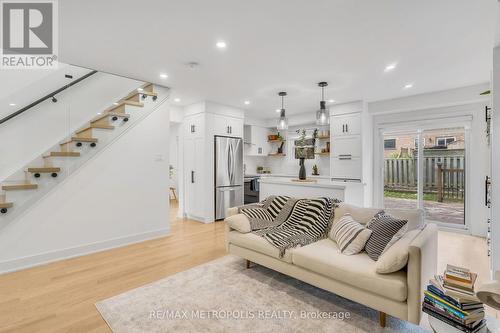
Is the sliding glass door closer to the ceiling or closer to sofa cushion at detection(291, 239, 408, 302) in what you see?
the ceiling

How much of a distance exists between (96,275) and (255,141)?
5044 millimetres

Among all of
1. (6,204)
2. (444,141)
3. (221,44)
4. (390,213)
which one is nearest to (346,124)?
(444,141)

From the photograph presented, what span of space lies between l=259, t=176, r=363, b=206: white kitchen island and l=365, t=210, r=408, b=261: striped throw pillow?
41.2 inches

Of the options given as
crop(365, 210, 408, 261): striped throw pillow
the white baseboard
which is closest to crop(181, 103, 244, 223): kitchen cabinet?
the white baseboard

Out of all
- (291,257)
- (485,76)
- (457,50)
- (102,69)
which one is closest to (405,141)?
(485,76)

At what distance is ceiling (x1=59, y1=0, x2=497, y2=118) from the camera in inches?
85.7

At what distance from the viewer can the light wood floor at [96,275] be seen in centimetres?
211

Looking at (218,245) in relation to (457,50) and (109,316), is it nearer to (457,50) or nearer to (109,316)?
(109,316)

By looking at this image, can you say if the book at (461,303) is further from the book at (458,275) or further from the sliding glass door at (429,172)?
the sliding glass door at (429,172)

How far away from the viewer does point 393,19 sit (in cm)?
232

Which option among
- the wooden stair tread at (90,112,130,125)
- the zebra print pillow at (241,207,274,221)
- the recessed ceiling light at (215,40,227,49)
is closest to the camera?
the recessed ceiling light at (215,40,227,49)

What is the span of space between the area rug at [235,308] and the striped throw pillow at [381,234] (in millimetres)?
525

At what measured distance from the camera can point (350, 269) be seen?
206 centimetres

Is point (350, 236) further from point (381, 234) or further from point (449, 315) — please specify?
point (449, 315)
